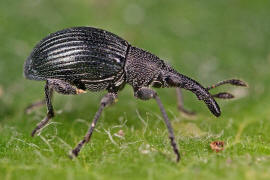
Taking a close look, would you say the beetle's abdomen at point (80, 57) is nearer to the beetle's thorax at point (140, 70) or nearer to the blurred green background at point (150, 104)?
the beetle's thorax at point (140, 70)

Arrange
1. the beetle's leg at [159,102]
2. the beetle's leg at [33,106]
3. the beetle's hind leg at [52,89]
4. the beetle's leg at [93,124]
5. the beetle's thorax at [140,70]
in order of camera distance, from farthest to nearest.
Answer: the beetle's leg at [33,106] < the beetle's thorax at [140,70] < the beetle's hind leg at [52,89] < the beetle's leg at [93,124] < the beetle's leg at [159,102]

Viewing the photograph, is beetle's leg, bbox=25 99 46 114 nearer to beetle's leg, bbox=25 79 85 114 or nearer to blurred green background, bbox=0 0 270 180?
blurred green background, bbox=0 0 270 180

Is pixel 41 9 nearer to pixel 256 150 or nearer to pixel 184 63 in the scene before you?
pixel 184 63

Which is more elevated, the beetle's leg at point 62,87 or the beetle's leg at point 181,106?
the beetle's leg at point 181,106

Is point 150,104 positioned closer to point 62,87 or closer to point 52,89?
point 62,87

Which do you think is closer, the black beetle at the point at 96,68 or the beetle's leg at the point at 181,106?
the black beetle at the point at 96,68

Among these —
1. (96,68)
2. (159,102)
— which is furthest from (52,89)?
(159,102)

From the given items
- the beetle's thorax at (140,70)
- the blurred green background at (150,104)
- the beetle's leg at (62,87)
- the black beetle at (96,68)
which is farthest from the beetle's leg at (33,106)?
the beetle's thorax at (140,70)

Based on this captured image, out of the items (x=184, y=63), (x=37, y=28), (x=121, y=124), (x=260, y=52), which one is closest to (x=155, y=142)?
(x=121, y=124)
